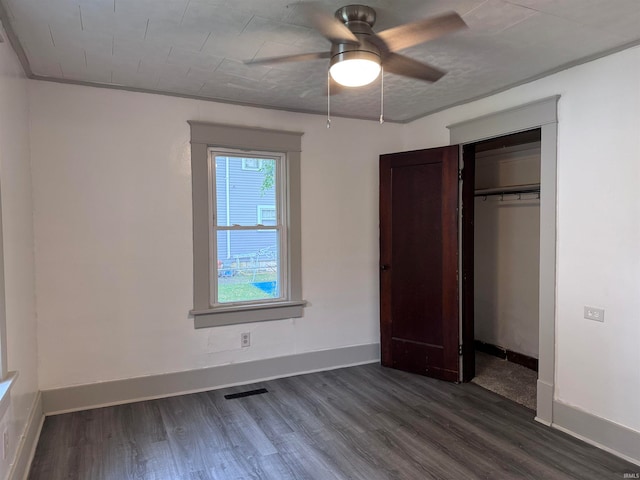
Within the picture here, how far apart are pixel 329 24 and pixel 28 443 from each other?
2845 millimetres

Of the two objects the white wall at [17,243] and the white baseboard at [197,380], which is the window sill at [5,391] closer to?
the white wall at [17,243]

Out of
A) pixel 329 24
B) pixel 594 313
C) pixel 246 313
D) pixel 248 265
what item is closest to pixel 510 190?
pixel 594 313

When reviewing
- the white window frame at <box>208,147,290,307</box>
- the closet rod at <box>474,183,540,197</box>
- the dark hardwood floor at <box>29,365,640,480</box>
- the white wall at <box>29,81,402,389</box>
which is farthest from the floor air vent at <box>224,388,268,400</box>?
the closet rod at <box>474,183,540,197</box>

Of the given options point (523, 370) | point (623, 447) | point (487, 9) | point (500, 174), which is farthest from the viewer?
point (500, 174)

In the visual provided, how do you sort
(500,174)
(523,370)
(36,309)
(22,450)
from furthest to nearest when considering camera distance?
(500,174) < (523,370) < (36,309) < (22,450)

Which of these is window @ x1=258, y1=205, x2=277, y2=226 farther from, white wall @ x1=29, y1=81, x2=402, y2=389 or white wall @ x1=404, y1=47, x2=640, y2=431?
white wall @ x1=404, y1=47, x2=640, y2=431

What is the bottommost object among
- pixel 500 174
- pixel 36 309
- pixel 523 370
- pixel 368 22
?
pixel 523 370

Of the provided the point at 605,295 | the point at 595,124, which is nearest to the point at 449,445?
the point at 605,295

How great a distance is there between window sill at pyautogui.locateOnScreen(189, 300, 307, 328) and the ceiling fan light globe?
2.23m

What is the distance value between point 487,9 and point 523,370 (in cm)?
333

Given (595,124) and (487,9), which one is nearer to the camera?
(487,9)

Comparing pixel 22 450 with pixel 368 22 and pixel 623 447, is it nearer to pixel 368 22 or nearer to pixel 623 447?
pixel 368 22

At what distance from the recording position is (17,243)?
238cm

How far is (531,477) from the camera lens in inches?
90.2
